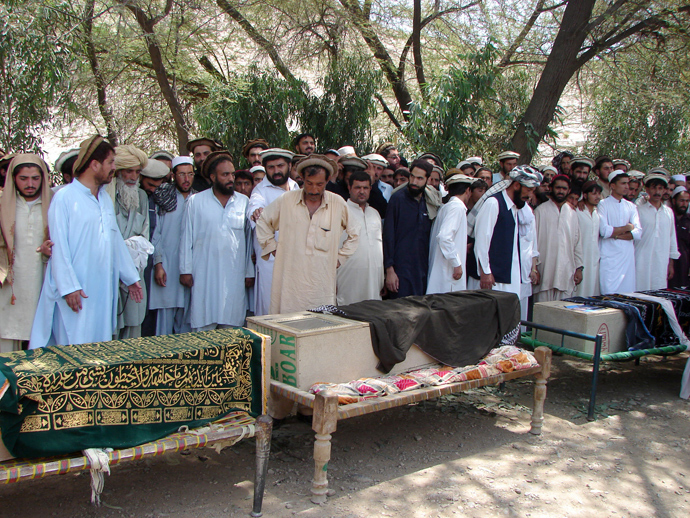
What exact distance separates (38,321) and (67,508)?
132 centimetres

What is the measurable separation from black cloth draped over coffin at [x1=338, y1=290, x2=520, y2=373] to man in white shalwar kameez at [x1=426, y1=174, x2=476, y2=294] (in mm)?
807

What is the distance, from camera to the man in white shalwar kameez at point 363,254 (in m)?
5.46

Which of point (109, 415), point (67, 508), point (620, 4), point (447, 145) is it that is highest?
point (620, 4)

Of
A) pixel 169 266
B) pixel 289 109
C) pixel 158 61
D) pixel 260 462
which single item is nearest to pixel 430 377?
pixel 260 462

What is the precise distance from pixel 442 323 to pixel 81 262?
2415 mm

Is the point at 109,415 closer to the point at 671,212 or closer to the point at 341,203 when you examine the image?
the point at 341,203

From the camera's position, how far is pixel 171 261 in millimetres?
5230

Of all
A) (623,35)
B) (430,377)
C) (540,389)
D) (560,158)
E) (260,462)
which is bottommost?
(260,462)

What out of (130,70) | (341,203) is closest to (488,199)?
(341,203)

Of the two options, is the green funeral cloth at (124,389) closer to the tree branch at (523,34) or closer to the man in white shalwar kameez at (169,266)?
the man in white shalwar kameez at (169,266)

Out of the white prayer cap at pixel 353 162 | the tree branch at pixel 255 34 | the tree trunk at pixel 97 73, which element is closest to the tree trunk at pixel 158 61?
the tree trunk at pixel 97 73

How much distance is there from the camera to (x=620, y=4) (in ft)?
29.5

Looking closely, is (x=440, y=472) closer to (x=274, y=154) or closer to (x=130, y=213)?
(x=130, y=213)

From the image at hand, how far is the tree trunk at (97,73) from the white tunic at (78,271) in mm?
5353
